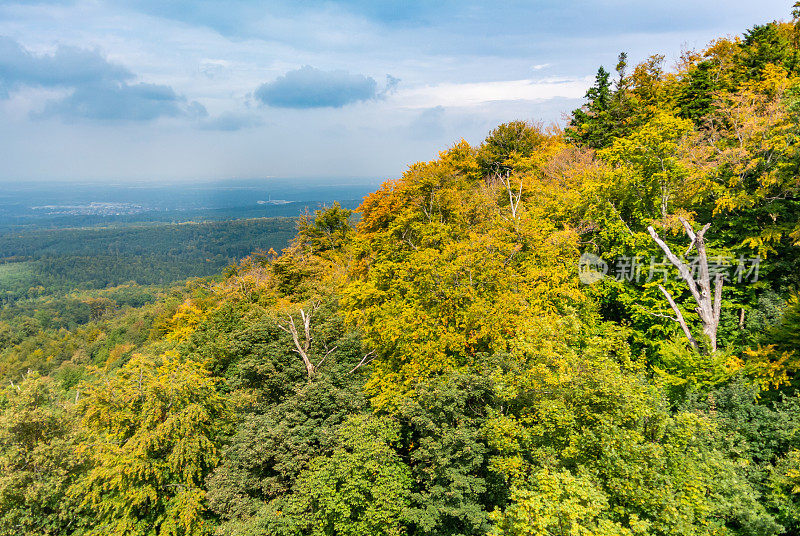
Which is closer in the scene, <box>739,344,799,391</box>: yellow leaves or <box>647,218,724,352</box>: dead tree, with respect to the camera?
<box>739,344,799,391</box>: yellow leaves

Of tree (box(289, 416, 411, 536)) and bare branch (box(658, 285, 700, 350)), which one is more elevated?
bare branch (box(658, 285, 700, 350))

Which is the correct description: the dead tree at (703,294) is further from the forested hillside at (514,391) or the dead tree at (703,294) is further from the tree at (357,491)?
the tree at (357,491)

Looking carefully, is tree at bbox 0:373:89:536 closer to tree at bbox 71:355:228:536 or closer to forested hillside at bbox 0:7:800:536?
forested hillside at bbox 0:7:800:536

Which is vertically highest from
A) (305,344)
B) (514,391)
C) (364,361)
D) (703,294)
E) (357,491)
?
(703,294)

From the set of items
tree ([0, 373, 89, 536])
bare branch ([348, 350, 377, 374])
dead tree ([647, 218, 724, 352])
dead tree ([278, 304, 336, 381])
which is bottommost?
tree ([0, 373, 89, 536])

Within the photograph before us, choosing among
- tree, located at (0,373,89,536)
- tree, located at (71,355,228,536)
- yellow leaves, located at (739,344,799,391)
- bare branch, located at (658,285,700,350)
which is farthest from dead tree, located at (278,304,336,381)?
yellow leaves, located at (739,344,799,391)

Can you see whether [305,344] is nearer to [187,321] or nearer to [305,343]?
[305,343]

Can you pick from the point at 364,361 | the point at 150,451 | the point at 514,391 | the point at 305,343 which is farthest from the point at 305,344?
the point at 514,391

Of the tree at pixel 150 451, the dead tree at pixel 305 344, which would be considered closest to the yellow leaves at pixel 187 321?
the tree at pixel 150 451
